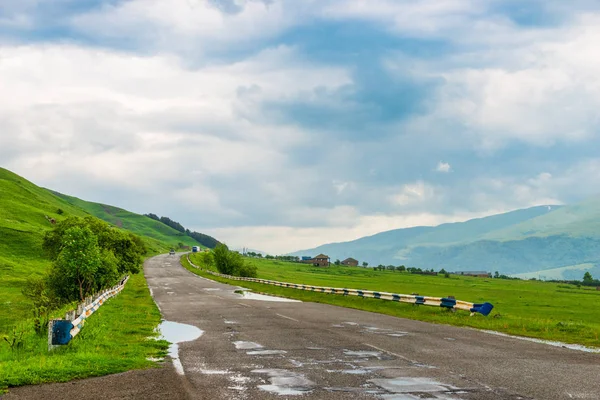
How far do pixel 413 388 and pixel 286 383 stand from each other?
8.48 ft

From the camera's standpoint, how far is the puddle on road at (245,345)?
16.8 meters

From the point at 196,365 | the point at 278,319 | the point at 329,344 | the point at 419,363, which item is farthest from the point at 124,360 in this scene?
the point at 278,319

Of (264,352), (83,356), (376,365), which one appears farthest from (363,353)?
(83,356)

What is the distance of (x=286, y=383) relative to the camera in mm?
11500

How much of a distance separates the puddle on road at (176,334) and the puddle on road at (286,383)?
8.14 feet

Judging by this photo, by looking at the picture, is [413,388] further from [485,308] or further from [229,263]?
[229,263]

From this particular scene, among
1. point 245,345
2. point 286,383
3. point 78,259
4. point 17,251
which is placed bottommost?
point 245,345

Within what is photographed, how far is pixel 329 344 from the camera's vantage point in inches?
690

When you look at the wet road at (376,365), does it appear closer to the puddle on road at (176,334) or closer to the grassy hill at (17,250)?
the puddle on road at (176,334)

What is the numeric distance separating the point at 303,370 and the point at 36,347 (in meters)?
8.99

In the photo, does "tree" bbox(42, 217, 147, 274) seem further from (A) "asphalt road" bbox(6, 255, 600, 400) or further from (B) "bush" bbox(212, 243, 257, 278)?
(A) "asphalt road" bbox(6, 255, 600, 400)

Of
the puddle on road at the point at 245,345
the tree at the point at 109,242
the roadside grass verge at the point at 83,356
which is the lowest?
the roadside grass verge at the point at 83,356

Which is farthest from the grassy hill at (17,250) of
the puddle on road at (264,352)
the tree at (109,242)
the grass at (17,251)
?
the puddle on road at (264,352)

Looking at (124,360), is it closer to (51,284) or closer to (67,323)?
(67,323)
